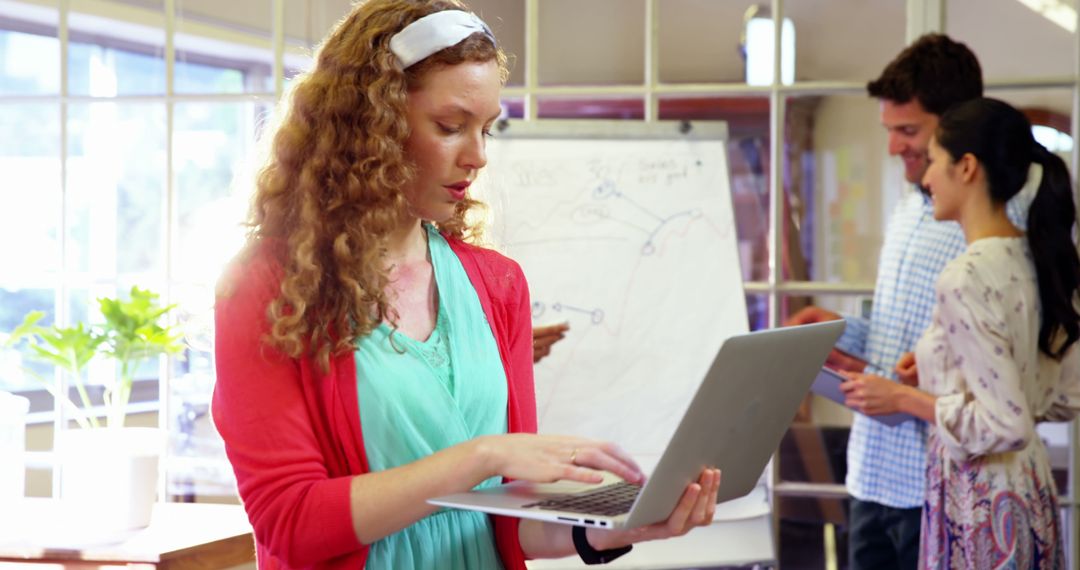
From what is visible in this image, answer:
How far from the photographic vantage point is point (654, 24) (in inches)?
113

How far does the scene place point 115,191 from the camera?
321 centimetres

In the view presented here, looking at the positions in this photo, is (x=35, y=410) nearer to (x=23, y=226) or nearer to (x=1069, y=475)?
(x=23, y=226)

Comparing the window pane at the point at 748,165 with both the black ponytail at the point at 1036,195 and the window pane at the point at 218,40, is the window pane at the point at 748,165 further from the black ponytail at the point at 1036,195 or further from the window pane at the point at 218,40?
the window pane at the point at 218,40

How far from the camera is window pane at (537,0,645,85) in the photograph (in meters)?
2.91

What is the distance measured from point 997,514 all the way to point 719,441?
4.23ft

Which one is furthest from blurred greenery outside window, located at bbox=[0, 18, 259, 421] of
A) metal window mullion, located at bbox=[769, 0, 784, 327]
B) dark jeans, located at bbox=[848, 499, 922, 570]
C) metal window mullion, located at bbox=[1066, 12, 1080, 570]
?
metal window mullion, located at bbox=[1066, 12, 1080, 570]

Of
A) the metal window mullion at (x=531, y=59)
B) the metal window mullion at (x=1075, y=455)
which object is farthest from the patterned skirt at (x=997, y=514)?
the metal window mullion at (x=531, y=59)

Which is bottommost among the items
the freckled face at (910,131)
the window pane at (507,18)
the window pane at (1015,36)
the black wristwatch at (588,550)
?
the black wristwatch at (588,550)

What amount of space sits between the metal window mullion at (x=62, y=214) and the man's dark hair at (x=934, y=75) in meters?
2.22

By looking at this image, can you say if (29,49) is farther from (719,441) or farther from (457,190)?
(719,441)

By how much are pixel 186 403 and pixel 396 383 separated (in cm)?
208

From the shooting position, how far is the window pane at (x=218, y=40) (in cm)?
315

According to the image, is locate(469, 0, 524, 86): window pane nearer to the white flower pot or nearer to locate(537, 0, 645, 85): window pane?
locate(537, 0, 645, 85): window pane

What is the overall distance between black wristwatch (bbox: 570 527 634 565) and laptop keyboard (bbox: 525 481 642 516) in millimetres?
76
